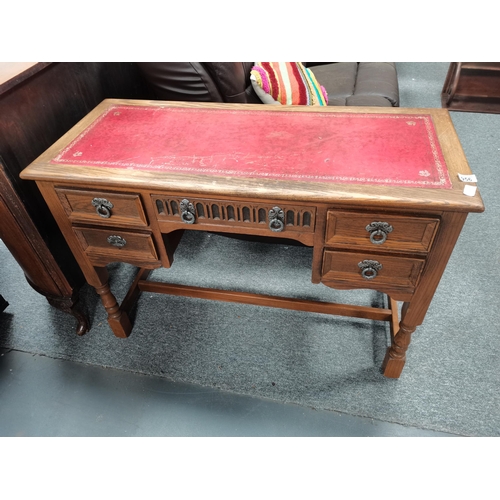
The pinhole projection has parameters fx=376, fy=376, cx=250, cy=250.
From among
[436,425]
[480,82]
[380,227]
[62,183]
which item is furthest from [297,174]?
[480,82]

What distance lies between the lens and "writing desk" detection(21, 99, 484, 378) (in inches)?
40.6

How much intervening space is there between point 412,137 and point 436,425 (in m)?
1.07

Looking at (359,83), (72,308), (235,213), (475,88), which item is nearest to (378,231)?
(235,213)

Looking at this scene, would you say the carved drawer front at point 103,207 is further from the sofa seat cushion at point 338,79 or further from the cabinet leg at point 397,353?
the sofa seat cushion at point 338,79

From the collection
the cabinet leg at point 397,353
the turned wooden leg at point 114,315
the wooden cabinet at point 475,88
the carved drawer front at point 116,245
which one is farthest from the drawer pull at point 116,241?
the wooden cabinet at point 475,88

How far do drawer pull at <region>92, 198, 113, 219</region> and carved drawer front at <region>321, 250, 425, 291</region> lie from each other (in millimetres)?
703

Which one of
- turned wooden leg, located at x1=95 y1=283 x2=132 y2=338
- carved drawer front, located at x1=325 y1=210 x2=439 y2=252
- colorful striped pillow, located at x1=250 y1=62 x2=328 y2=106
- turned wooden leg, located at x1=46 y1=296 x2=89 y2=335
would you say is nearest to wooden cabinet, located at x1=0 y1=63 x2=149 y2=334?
turned wooden leg, located at x1=46 y1=296 x2=89 y2=335

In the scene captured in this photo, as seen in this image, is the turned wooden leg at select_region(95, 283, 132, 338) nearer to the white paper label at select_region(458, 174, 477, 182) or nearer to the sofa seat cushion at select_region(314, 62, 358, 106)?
the white paper label at select_region(458, 174, 477, 182)

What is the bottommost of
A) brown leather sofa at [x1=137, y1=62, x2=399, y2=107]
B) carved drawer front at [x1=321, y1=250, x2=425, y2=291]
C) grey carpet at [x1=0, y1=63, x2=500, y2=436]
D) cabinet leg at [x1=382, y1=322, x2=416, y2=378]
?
grey carpet at [x1=0, y1=63, x2=500, y2=436]

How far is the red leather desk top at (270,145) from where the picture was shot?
3.54 feet

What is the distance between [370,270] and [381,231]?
0.16 m

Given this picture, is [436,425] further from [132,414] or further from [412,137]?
[132,414]

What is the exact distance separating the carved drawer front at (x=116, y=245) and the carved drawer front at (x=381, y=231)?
616 millimetres

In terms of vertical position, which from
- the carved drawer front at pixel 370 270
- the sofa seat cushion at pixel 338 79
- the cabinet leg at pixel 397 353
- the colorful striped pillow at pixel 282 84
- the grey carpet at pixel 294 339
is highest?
the colorful striped pillow at pixel 282 84
